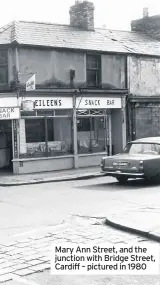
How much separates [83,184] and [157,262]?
9.97 metres

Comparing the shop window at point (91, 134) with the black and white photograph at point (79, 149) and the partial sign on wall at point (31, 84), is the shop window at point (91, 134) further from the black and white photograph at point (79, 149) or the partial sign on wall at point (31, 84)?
the partial sign on wall at point (31, 84)

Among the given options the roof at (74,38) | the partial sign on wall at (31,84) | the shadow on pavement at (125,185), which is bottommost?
the shadow on pavement at (125,185)

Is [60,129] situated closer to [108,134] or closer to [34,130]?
[34,130]

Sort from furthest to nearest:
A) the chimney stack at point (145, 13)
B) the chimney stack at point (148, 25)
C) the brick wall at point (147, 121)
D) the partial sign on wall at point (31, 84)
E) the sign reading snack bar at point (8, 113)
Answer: the chimney stack at point (145, 13) < the chimney stack at point (148, 25) < the brick wall at point (147, 121) < the sign reading snack bar at point (8, 113) < the partial sign on wall at point (31, 84)

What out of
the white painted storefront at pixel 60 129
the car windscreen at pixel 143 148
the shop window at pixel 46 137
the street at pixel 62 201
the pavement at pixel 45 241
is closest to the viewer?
the pavement at pixel 45 241

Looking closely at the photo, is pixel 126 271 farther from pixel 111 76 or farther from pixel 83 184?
pixel 111 76

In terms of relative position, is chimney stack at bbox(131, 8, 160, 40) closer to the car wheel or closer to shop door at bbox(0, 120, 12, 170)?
shop door at bbox(0, 120, 12, 170)

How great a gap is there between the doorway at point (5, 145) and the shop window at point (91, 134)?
3.57 meters

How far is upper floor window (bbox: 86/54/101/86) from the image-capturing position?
2166 centimetres

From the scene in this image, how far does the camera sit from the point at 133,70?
2305cm

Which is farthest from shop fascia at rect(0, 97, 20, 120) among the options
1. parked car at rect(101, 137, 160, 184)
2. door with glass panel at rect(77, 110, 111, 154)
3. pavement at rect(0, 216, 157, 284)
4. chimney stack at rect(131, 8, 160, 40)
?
chimney stack at rect(131, 8, 160, 40)

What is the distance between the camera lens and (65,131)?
21172 mm

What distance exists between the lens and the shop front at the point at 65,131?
19.7 m
